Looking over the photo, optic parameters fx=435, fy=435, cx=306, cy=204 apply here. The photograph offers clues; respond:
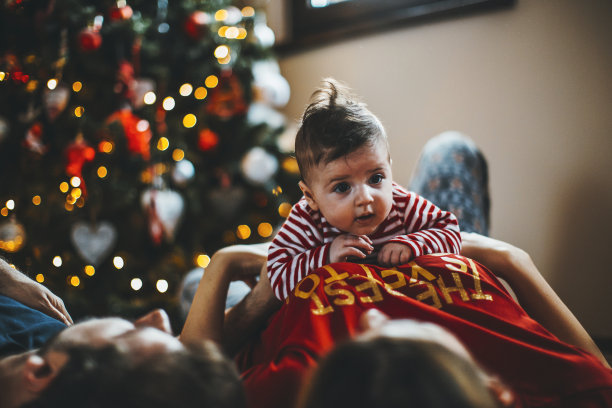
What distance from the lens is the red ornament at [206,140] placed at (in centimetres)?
230

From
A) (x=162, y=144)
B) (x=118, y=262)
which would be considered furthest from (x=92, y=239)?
(x=162, y=144)

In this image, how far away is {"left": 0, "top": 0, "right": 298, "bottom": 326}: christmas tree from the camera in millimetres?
2033

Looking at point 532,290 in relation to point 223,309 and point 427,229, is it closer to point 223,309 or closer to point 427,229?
point 427,229

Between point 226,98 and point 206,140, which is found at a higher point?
point 226,98

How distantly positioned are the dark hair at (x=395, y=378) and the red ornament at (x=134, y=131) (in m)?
1.85

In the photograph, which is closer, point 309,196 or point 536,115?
point 309,196

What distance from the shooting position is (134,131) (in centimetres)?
203

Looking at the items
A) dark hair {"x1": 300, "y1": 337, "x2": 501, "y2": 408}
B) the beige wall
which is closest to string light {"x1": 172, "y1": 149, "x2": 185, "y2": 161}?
the beige wall

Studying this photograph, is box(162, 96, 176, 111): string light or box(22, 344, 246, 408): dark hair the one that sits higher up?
box(162, 96, 176, 111): string light

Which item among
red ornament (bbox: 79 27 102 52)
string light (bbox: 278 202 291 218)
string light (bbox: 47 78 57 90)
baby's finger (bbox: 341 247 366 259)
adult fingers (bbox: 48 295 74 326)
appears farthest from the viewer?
string light (bbox: 278 202 291 218)

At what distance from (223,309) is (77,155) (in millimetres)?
1307

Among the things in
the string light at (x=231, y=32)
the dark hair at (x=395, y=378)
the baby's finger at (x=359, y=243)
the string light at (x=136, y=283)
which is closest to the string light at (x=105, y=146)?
the string light at (x=136, y=283)

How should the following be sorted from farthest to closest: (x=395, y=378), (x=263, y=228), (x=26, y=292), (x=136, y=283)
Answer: (x=263, y=228) → (x=136, y=283) → (x=26, y=292) → (x=395, y=378)

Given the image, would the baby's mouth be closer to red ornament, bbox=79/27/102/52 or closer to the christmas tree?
the christmas tree
